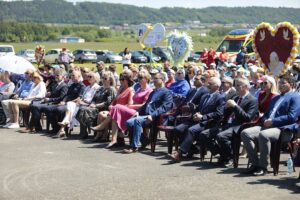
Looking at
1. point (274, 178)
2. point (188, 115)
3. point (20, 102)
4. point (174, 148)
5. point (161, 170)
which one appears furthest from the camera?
point (20, 102)

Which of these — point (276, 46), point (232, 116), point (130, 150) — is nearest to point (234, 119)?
point (232, 116)

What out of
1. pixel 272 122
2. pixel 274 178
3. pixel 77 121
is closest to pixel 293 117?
pixel 272 122

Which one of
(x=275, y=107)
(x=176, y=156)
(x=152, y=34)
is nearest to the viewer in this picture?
(x=275, y=107)

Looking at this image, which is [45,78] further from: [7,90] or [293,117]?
[293,117]

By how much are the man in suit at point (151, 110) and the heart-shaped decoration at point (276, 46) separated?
265 cm

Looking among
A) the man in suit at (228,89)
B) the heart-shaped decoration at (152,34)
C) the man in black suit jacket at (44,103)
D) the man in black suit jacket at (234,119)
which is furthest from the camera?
the heart-shaped decoration at (152,34)

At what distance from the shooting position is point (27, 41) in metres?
102

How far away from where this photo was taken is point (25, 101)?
14602 millimetres

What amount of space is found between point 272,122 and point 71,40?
9715 centimetres

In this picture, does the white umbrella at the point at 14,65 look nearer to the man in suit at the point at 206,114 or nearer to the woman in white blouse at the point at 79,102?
the woman in white blouse at the point at 79,102

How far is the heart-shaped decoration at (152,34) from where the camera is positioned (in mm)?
22936

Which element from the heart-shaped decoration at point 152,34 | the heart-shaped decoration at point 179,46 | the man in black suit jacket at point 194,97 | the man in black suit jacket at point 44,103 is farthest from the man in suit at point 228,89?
the heart-shaped decoration at point 152,34

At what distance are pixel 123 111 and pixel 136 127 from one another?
2.60ft

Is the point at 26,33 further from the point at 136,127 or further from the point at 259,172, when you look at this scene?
the point at 259,172
